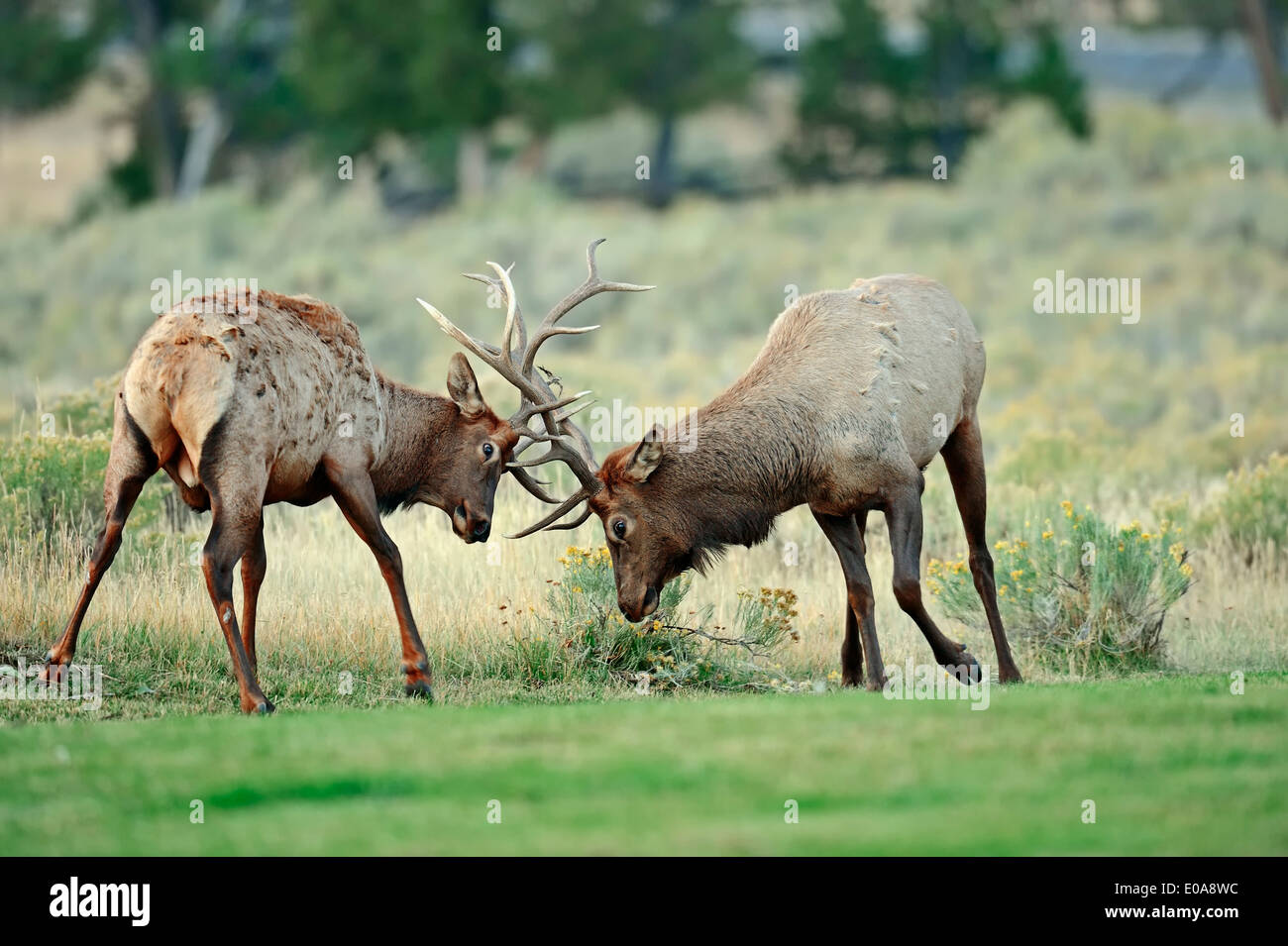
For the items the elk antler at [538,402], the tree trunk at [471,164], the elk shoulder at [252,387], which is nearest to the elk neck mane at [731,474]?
the elk antler at [538,402]

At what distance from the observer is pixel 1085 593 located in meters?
13.6

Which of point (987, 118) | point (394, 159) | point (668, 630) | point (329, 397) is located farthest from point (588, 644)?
point (394, 159)

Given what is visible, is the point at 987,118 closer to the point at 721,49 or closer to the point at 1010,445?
the point at 721,49

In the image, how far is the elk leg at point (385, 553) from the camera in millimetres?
11227

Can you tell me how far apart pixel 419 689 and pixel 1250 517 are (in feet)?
31.6

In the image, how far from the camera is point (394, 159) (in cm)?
5438

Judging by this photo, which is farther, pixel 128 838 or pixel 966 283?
pixel 966 283

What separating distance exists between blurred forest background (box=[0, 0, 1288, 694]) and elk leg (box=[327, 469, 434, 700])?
12573mm

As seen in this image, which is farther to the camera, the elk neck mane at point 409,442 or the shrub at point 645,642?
the shrub at point 645,642

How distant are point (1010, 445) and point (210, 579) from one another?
15.4 m

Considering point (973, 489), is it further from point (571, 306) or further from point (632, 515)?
point (571, 306)

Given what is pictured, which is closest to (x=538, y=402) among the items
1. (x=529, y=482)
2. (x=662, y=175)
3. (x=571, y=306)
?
(x=529, y=482)

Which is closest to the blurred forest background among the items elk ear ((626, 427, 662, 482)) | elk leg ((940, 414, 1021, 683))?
elk leg ((940, 414, 1021, 683))

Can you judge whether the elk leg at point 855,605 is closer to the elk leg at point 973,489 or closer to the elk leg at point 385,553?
the elk leg at point 973,489
